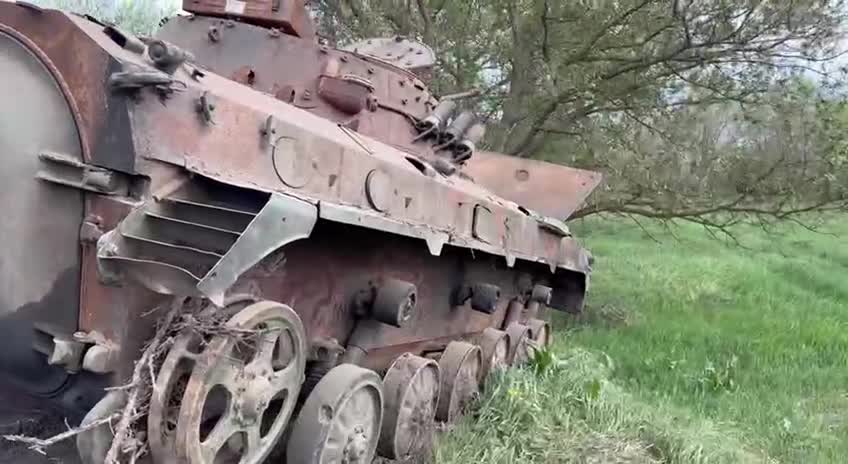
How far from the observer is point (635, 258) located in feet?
55.5

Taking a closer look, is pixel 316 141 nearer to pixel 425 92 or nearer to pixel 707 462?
pixel 425 92

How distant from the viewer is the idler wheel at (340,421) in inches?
157

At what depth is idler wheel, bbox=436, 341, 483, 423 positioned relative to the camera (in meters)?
5.50

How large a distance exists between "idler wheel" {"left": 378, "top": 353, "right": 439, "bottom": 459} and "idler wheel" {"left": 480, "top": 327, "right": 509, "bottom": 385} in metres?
1.03

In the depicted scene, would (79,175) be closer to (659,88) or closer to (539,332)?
(539,332)

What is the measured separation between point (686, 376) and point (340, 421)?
5.10m

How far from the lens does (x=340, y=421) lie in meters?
4.12

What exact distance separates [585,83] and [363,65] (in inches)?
206

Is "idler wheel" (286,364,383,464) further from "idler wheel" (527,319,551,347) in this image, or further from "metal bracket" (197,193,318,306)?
"idler wheel" (527,319,551,347)

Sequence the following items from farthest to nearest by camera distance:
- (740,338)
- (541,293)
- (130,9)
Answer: (130,9), (740,338), (541,293)

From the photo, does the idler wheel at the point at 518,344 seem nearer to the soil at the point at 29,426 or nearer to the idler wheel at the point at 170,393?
the soil at the point at 29,426

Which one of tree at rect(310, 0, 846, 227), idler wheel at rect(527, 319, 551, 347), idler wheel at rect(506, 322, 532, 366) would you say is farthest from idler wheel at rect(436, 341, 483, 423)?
tree at rect(310, 0, 846, 227)

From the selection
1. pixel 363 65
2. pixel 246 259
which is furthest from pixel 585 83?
pixel 246 259

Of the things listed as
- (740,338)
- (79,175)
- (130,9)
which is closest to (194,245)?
(79,175)
